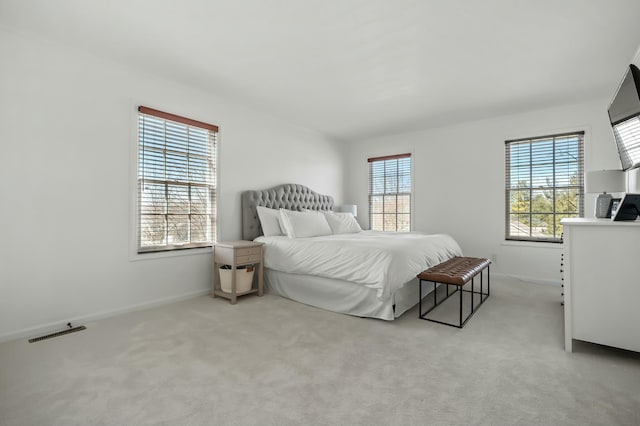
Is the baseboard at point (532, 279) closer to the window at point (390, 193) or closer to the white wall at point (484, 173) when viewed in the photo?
the white wall at point (484, 173)

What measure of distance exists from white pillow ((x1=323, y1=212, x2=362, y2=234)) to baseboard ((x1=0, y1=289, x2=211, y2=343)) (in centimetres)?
222

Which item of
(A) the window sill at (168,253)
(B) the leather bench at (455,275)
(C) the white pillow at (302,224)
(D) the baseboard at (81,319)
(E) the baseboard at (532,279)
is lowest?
(D) the baseboard at (81,319)

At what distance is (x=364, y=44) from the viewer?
112 inches

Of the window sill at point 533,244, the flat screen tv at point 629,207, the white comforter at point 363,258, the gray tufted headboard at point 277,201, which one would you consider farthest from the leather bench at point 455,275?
the gray tufted headboard at point 277,201

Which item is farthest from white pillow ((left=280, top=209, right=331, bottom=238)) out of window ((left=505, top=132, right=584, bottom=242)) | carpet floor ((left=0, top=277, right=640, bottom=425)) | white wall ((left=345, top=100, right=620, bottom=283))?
window ((left=505, top=132, right=584, bottom=242))

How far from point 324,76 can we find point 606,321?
328cm

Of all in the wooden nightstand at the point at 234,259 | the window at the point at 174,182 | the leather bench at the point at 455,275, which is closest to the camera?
the leather bench at the point at 455,275

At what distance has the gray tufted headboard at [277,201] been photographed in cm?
446

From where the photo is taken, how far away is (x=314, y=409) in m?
1.70

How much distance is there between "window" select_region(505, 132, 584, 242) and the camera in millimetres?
4473

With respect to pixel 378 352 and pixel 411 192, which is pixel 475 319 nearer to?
pixel 378 352

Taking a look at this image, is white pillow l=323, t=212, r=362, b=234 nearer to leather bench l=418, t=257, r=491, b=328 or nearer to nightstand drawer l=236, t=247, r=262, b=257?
nightstand drawer l=236, t=247, r=262, b=257

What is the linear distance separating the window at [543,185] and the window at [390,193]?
1.65 m

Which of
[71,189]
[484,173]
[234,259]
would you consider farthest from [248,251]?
[484,173]
